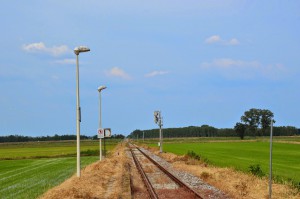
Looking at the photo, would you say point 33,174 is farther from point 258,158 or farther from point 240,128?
point 240,128

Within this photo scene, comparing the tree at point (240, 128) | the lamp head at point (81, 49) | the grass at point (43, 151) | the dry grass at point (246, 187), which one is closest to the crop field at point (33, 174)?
the grass at point (43, 151)

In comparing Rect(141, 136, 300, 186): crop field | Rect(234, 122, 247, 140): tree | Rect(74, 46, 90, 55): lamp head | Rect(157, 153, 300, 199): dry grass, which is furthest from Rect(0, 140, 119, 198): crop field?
Rect(234, 122, 247, 140): tree

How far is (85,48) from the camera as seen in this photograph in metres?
21.1

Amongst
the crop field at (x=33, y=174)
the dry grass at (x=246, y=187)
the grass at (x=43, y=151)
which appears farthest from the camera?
the grass at (x=43, y=151)

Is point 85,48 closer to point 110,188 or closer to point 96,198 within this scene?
point 110,188

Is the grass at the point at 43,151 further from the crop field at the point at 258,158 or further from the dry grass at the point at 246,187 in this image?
the dry grass at the point at 246,187

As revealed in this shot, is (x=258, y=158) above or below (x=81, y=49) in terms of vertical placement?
below

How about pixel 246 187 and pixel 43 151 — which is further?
pixel 43 151

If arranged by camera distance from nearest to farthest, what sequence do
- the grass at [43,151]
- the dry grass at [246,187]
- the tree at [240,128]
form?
1. the dry grass at [246,187]
2. the grass at [43,151]
3. the tree at [240,128]

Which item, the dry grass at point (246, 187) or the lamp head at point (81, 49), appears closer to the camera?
the dry grass at point (246, 187)

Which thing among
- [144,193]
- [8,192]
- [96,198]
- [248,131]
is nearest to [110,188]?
[144,193]

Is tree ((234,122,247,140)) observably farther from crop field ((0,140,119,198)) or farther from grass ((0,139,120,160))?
crop field ((0,140,119,198))

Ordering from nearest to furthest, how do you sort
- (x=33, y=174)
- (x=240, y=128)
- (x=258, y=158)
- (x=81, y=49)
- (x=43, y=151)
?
(x=81, y=49)
(x=33, y=174)
(x=258, y=158)
(x=43, y=151)
(x=240, y=128)

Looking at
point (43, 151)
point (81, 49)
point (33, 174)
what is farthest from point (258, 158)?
point (43, 151)
